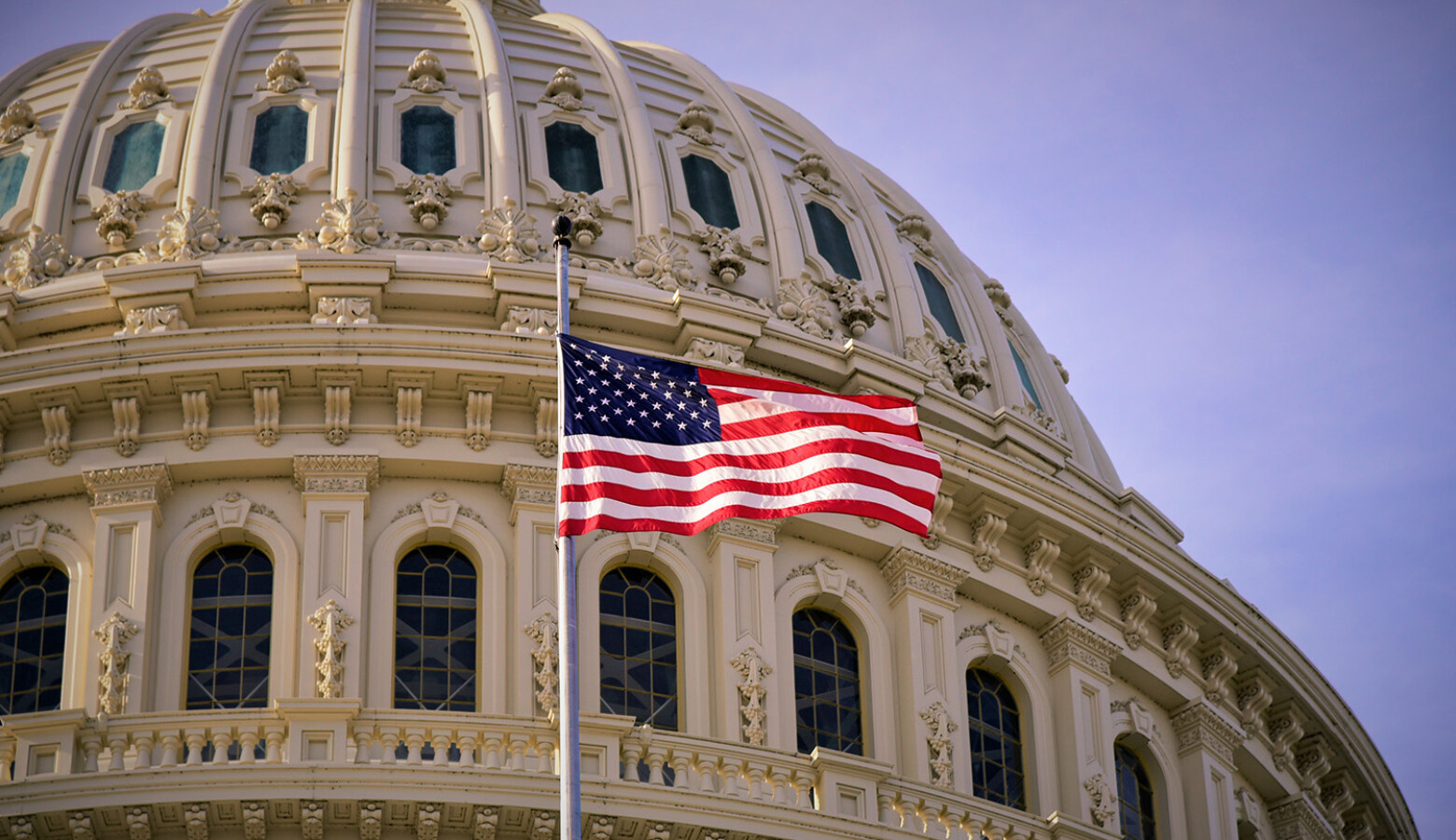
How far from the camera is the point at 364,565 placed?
42.0 metres

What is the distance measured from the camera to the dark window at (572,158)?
50.2 meters

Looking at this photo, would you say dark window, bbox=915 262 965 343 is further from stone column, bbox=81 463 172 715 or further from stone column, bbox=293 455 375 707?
stone column, bbox=81 463 172 715

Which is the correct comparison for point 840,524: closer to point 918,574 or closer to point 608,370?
point 918,574

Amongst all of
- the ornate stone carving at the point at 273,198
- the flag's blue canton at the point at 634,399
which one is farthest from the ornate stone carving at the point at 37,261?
the flag's blue canton at the point at 634,399

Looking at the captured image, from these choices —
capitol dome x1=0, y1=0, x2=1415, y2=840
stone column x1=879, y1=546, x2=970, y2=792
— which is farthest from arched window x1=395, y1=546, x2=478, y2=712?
stone column x1=879, y1=546, x2=970, y2=792

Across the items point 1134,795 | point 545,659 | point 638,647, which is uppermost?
point 638,647

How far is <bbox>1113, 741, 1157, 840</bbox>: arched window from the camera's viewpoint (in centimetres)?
→ 4634

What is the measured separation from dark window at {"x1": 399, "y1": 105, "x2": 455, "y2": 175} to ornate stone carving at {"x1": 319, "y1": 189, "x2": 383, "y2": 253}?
6.07ft

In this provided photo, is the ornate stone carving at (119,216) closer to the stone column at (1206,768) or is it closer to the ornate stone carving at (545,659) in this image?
the ornate stone carving at (545,659)

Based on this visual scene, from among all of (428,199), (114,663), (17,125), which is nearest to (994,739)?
(428,199)

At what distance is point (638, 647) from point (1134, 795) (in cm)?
939

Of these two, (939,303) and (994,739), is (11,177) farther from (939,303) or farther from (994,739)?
(994,739)

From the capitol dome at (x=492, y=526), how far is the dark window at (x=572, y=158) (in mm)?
113

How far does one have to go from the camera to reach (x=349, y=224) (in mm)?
47375
